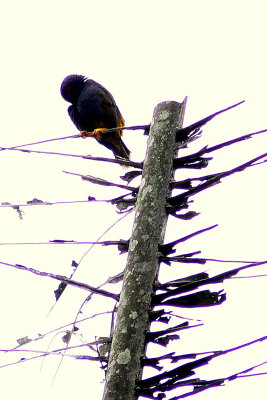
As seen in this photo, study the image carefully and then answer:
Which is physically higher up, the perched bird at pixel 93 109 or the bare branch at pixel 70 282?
the perched bird at pixel 93 109

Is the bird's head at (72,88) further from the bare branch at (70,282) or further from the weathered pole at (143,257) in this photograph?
the bare branch at (70,282)

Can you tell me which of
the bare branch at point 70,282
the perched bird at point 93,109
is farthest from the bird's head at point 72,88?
the bare branch at point 70,282

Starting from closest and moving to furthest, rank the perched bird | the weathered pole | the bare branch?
1. the weathered pole
2. the bare branch
3. the perched bird

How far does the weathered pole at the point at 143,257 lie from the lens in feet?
10.9

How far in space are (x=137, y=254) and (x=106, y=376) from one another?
0.67 m

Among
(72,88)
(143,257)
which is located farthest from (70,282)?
(72,88)

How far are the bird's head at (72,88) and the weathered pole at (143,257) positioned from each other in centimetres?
389

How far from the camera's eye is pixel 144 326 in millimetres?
3449

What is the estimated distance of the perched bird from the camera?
7.66 meters

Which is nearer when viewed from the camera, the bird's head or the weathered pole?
the weathered pole

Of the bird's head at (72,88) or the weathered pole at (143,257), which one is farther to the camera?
the bird's head at (72,88)

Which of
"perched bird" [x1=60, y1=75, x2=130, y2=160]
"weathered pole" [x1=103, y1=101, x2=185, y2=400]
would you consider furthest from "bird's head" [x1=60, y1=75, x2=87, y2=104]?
"weathered pole" [x1=103, y1=101, x2=185, y2=400]

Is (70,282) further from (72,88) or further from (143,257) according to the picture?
(72,88)

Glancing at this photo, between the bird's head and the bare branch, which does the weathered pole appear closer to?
the bare branch
